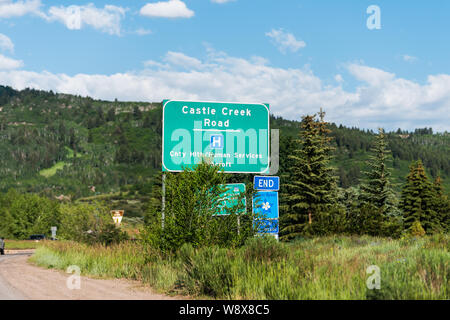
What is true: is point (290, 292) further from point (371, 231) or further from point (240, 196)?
point (371, 231)

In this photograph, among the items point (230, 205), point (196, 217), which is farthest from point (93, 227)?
point (196, 217)

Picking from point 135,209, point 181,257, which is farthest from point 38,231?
point 181,257

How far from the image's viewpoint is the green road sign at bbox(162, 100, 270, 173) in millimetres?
20969

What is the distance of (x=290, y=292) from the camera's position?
30.1 ft

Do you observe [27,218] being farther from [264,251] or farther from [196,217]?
[264,251]

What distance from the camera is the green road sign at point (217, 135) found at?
826 inches

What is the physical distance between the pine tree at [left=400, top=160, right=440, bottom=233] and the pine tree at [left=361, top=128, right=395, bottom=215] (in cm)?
399

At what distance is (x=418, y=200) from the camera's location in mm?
65500

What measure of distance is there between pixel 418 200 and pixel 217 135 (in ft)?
168

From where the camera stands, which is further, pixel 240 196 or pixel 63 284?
pixel 240 196

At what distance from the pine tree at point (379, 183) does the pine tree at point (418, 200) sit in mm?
3994

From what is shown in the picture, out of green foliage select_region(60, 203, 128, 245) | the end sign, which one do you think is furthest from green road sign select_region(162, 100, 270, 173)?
green foliage select_region(60, 203, 128, 245)

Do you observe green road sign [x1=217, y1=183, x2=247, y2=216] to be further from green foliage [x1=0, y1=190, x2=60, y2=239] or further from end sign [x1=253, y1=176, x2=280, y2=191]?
green foliage [x1=0, y1=190, x2=60, y2=239]
